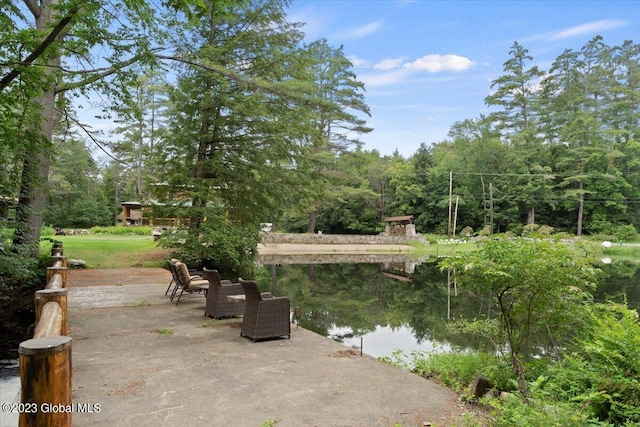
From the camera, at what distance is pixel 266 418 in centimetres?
304

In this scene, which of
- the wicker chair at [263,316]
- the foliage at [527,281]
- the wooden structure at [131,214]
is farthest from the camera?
the wooden structure at [131,214]

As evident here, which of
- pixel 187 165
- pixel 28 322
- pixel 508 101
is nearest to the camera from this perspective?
pixel 28 322

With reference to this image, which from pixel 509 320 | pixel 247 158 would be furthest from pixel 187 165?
pixel 509 320

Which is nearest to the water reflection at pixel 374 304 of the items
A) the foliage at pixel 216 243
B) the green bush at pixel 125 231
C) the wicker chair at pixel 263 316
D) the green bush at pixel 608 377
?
→ the foliage at pixel 216 243

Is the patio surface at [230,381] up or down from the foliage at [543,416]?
down

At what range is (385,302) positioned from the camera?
1124 centimetres

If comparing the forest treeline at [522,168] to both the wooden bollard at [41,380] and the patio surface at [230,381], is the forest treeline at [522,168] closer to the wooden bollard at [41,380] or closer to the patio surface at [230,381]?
the patio surface at [230,381]

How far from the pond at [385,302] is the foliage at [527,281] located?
52 centimetres

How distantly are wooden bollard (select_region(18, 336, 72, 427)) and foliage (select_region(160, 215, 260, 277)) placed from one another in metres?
11.1

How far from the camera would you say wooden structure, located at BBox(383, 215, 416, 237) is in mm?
33438

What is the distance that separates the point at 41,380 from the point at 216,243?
1121cm

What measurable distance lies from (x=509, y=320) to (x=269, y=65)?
12.2 meters

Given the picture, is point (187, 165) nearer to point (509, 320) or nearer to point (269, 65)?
point (269, 65)

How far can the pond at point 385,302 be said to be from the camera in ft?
24.5
